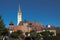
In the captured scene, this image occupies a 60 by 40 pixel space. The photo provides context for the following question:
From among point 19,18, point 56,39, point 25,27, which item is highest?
point 19,18

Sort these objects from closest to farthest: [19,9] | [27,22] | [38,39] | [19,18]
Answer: [38,39], [27,22], [19,18], [19,9]

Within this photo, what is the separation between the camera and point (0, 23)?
4725cm

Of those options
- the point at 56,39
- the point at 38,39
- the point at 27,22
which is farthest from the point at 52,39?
the point at 27,22

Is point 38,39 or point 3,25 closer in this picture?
point 3,25

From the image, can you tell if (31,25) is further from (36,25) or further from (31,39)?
(31,39)

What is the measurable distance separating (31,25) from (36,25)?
270cm

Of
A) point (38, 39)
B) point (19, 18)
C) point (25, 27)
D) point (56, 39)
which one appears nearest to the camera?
point (56, 39)

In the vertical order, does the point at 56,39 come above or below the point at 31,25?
below

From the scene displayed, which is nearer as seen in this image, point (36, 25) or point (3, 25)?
point (3, 25)

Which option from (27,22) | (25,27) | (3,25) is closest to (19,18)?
(27,22)

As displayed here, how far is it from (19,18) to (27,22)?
44082 mm

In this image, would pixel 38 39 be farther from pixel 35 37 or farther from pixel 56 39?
pixel 56 39

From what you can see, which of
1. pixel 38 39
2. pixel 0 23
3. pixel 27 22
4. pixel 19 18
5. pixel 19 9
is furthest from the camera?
pixel 19 9

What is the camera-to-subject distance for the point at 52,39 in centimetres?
6462
